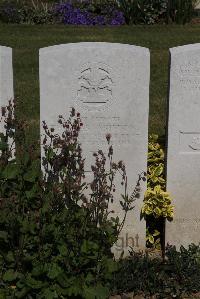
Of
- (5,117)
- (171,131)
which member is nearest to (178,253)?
(171,131)

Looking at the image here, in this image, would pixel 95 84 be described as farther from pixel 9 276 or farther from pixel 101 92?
pixel 9 276

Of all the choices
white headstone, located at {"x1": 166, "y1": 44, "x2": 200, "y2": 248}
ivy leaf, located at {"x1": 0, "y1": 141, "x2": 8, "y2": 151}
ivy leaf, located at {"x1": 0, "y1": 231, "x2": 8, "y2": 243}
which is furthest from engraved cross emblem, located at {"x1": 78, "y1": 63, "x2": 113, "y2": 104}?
ivy leaf, located at {"x1": 0, "y1": 231, "x2": 8, "y2": 243}

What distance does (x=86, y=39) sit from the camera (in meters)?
12.0

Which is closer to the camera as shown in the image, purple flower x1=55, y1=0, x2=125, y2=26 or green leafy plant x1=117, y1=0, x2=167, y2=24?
green leafy plant x1=117, y1=0, x2=167, y2=24

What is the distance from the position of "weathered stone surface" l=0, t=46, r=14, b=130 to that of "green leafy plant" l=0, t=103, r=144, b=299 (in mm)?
263

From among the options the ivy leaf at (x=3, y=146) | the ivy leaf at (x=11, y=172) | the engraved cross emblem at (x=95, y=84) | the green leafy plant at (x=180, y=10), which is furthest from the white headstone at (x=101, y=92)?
the green leafy plant at (x=180, y=10)

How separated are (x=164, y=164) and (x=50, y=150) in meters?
1.11

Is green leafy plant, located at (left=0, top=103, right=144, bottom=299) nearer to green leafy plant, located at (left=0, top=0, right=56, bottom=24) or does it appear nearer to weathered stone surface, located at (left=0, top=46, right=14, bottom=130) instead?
weathered stone surface, located at (left=0, top=46, right=14, bottom=130)

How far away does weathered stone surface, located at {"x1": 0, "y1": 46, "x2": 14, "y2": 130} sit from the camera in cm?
442

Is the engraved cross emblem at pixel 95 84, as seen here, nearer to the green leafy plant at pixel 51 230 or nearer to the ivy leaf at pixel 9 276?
the green leafy plant at pixel 51 230

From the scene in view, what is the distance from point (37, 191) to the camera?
4.24 meters

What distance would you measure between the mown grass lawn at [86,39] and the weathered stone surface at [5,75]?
9.06 feet

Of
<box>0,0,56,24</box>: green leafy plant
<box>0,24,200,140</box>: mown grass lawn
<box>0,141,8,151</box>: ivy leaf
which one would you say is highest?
<box>0,0,56,24</box>: green leafy plant

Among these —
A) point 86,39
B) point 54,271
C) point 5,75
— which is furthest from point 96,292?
point 86,39
